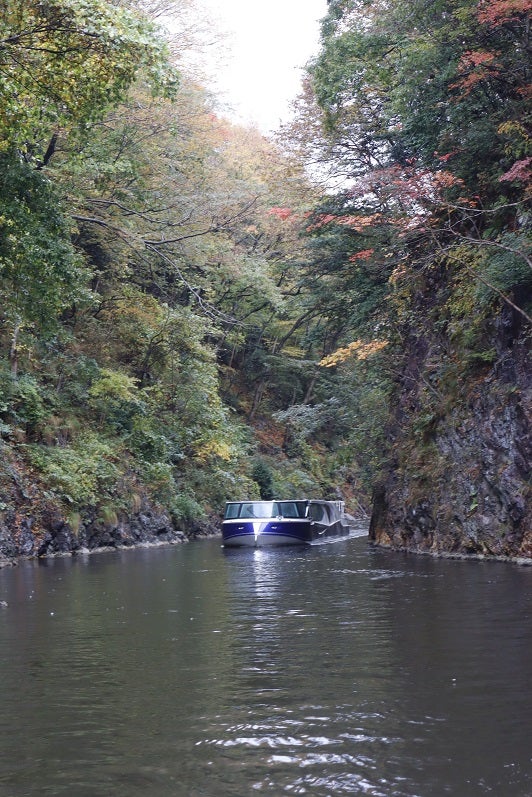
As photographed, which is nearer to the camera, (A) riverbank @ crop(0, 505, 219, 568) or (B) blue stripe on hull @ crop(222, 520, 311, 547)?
(A) riverbank @ crop(0, 505, 219, 568)

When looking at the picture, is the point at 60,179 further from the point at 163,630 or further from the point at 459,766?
the point at 459,766

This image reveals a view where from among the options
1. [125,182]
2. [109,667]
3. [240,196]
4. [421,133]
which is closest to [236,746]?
[109,667]

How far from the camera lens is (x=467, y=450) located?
18.5 m

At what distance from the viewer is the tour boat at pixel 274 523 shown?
2752 centimetres

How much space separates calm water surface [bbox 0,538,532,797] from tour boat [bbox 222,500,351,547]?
1412 centimetres

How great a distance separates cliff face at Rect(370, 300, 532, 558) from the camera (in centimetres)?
1658

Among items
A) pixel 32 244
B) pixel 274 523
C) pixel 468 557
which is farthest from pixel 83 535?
pixel 32 244

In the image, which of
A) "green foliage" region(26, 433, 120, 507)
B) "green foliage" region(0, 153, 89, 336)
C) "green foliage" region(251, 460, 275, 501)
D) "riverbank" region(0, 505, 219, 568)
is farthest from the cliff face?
"green foliage" region(251, 460, 275, 501)

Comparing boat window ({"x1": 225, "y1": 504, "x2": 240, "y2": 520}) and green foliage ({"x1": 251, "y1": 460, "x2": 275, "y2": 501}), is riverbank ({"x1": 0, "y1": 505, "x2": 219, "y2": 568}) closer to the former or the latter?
boat window ({"x1": 225, "y1": 504, "x2": 240, "y2": 520})

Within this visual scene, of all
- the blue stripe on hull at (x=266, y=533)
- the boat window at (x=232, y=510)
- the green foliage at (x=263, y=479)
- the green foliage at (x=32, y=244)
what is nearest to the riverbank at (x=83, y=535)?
the boat window at (x=232, y=510)

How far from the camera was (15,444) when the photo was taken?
80.2 feet

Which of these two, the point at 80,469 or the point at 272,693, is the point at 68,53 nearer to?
the point at 272,693

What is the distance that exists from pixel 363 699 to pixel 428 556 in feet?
45.2

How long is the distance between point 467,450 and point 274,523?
35.8ft
